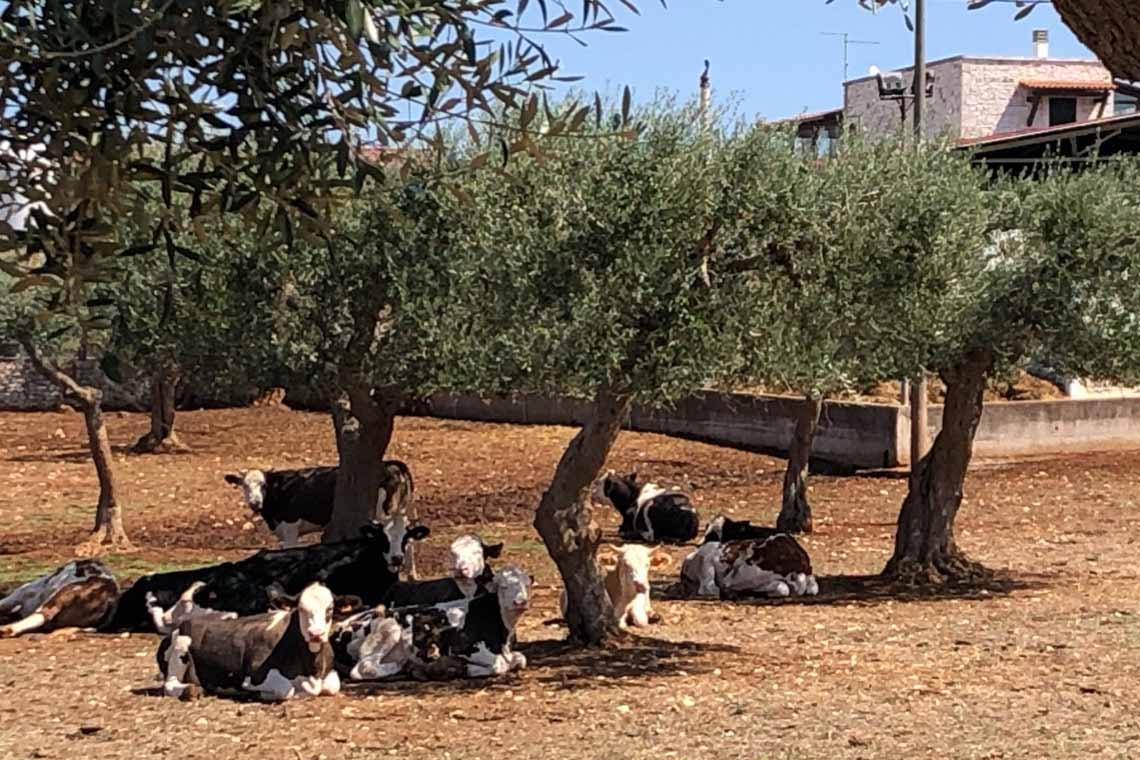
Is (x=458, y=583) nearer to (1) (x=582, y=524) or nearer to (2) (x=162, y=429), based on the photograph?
(1) (x=582, y=524)

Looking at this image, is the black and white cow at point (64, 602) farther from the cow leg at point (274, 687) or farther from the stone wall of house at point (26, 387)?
the stone wall of house at point (26, 387)

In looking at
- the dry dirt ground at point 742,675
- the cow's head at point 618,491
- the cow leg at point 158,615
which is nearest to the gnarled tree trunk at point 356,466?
the dry dirt ground at point 742,675

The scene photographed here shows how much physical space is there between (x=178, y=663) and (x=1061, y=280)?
21.3 feet

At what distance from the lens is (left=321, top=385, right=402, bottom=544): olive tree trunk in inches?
550

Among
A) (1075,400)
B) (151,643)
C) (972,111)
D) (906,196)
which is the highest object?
(972,111)

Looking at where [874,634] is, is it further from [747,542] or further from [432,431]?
[432,431]

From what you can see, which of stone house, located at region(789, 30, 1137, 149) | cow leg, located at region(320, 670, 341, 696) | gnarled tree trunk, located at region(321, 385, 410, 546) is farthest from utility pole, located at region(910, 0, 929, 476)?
stone house, located at region(789, 30, 1137, 149)

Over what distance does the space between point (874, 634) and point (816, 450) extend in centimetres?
1157

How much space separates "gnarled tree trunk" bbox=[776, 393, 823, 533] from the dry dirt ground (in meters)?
0.41

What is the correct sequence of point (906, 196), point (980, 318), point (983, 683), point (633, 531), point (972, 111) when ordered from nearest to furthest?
point (983, 683), point (906, 196), point (980, 318), point (633, 531), point (972, 111)

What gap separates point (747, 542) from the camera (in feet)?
42.8

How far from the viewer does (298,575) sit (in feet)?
36.6

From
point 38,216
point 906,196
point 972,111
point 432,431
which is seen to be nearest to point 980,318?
point 906,196

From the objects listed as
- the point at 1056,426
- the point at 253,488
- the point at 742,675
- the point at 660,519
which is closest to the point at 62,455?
the point at 253,488
